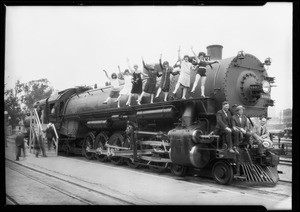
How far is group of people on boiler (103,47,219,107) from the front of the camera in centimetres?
891

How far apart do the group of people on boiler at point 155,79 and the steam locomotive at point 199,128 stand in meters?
0.24

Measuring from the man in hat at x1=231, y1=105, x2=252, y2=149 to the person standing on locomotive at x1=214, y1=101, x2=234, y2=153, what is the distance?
0.16 meters

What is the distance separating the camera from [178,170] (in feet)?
31.2

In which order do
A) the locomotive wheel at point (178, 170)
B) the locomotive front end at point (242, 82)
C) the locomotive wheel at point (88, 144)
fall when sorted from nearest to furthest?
the locomotive front end at point (242, 82) → the locomotive wheel at point (178, 170) → the locomotive wheel at point (88, 144)

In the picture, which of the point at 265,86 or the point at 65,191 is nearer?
the point at 65,191

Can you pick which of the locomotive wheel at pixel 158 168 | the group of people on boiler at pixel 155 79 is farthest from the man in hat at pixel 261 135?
the locomotive wheel at pixel 158 168

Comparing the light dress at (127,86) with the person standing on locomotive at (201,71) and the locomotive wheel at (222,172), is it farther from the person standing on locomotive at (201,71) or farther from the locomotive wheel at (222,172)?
the locomotive wheel at (222,172)

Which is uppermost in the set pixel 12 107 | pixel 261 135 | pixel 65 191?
pixel 12 107

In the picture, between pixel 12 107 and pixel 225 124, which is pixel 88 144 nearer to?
pixel 12 107

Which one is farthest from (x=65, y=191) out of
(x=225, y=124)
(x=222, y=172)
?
(x=225, y=124)

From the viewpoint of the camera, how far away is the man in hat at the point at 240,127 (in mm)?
8211

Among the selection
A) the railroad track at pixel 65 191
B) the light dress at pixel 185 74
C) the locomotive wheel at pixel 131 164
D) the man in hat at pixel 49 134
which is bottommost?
the railroad track at pixel 65 191

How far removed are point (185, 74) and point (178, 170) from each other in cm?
288
